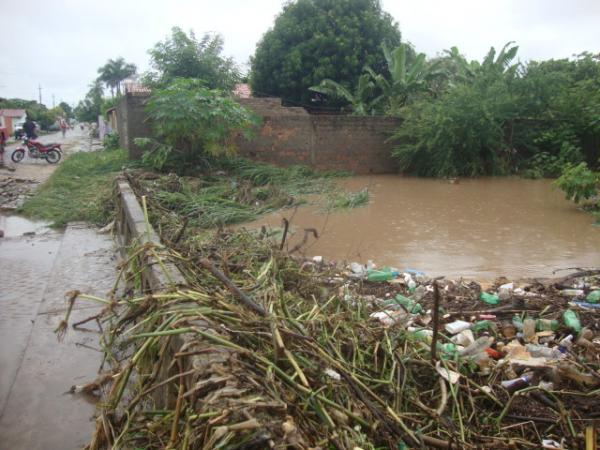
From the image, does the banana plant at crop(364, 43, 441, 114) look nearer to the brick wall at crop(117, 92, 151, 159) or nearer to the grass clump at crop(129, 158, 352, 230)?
the grass clump at crop(129, 158, 352, 230)

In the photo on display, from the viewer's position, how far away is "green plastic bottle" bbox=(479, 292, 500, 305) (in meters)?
3.85

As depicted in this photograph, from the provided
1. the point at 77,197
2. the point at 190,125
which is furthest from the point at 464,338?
the point at 190,125

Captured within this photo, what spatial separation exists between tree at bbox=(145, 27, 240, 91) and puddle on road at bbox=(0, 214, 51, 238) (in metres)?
8.22

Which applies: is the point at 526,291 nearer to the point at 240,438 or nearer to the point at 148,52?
the point at 240,438

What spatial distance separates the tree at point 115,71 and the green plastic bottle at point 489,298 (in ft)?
233

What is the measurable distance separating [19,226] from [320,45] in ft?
54.2

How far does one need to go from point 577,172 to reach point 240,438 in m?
8.27

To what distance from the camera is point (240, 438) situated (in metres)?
1.49

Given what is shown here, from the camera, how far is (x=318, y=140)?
1380 cm

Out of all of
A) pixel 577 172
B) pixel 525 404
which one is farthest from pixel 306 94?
pixel 525 404

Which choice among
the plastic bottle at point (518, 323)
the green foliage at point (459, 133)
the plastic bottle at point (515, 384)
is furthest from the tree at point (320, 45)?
the plastic bottle at point (515, 384)

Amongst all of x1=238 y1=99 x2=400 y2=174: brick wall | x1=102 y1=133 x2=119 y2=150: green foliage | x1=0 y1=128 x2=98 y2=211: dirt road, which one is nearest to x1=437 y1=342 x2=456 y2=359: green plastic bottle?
x1=0 y1=128 x2=98 y2=211: dirt road

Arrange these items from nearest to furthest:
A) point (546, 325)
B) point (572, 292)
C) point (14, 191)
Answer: point (546, 325)
point (572, 292)
point (14, 191)

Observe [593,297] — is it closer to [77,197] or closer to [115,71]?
[77,197]
